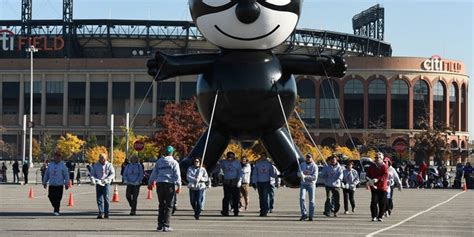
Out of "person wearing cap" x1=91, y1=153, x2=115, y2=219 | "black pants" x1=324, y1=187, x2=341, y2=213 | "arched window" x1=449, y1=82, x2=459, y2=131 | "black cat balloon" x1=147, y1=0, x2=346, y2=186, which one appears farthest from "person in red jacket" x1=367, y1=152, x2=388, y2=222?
"arched window" x1=449, y1=82, x2=459, y2=131

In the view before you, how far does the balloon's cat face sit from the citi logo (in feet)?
258

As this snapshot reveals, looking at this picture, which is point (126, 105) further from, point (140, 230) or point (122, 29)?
point (140, 230)

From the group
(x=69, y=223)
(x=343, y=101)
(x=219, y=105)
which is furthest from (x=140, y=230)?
(x=343, y=101)

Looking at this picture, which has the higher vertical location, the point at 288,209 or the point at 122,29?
the point at 122,29

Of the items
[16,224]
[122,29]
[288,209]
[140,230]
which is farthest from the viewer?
[122,29]

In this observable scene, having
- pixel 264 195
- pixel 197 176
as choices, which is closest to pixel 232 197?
pixel 264 195

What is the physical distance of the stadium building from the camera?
87.5 meters

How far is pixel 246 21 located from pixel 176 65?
7.15ft

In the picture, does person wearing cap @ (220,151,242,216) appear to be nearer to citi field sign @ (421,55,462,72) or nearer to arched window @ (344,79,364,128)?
arched window @ (344,79,364,128)

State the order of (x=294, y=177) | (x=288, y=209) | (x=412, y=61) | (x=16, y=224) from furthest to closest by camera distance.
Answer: (x=412, y=61)
(x=288, y=209)
(x=294, y=177)
(x=16, y=224)

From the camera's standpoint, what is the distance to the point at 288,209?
22531mm

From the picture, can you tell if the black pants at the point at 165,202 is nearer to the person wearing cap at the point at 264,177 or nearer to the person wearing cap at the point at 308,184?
the person wearing cap at the point at 308,184

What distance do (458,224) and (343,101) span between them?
70.3 meters

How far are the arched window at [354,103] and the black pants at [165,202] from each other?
73383mm
